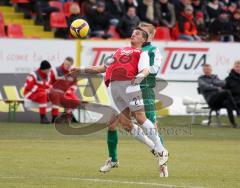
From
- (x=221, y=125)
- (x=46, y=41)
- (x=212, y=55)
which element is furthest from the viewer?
(x=212, y=55)

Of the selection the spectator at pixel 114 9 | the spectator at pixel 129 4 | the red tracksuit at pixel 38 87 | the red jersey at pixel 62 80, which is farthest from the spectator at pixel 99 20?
the red tracksuit at pixel 38 87

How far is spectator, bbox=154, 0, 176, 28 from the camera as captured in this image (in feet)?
98.0

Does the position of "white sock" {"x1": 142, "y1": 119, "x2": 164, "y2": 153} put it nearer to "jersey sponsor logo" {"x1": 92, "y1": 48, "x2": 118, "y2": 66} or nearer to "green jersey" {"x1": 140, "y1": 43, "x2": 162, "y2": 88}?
"green jersey" {"x1": 140, "y1": 43, "x2": 162, "y2": 88}

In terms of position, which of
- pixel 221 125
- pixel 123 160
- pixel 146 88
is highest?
pixel 146 88

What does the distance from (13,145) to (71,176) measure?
5352 millimetres

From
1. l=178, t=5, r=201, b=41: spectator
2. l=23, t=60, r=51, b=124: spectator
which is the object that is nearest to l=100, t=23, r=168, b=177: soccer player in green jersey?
l=23, t=60, r=51, b=124: spectator

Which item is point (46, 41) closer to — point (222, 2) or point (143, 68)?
point (222, 2)

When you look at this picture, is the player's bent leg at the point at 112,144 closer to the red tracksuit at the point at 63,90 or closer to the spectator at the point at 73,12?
the red tracksuit at the point at 63,90

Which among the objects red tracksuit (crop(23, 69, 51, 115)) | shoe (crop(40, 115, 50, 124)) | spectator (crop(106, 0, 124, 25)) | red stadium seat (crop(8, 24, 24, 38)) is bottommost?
shoe (crop(40, 115, 50, 124))

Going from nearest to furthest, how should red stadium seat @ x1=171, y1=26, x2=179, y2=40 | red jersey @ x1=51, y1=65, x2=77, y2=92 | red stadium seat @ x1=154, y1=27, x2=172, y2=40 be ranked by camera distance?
1. red jersey @ x1=51, y1=65, x2=77, y2=92
2. red stadium seat @ x1=154, y1=27, x2=172, y2=40
3. red stadium seat @ x1=171, y1=26, x2=179, y2=40

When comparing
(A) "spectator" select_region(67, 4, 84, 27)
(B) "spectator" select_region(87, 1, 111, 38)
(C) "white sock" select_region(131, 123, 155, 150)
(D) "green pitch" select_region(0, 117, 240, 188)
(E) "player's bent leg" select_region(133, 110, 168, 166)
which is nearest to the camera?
(D) "green pitch" select_region(0, 117, 240, 188)

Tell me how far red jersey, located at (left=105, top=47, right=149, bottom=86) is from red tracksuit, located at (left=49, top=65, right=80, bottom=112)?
37.3ft

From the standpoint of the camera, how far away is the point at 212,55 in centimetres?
2770

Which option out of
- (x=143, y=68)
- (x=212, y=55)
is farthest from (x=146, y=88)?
(x=212, y=55)
